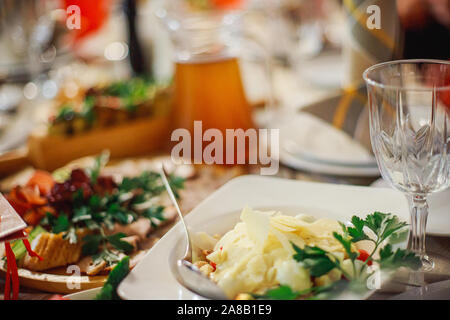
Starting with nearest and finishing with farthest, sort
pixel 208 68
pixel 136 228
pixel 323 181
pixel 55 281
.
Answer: pixel 55 281, pixel 136 228, pixel 323 181, pixel 208 68

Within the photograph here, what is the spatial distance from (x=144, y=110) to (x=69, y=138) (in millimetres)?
150

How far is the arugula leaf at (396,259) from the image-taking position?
48 centimetres

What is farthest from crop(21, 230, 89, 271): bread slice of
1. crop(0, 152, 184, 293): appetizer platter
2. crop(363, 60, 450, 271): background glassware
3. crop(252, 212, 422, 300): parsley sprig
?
crop(363, 60, 450, 271): background glassware

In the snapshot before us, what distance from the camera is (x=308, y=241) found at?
0.51 m

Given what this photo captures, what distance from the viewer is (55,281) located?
0.58m

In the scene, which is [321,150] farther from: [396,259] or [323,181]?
[396,259]

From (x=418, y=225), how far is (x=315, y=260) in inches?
5.0

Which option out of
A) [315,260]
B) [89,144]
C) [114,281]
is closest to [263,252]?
[315,260]

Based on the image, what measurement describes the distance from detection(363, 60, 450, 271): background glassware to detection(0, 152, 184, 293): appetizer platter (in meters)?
0.29

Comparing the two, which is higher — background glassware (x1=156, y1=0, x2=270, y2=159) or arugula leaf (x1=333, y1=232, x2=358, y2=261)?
background glassware (x1=156, y1=0, x2=270, y2=159)

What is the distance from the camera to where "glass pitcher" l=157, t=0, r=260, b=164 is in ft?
2.98

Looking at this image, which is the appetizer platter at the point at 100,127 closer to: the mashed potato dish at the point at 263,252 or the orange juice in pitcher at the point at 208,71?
the orange juice in pitcher at the point at 208,71

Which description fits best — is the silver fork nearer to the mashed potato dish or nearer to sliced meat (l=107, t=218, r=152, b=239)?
the mashed potato dish

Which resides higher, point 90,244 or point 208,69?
point 208,69
